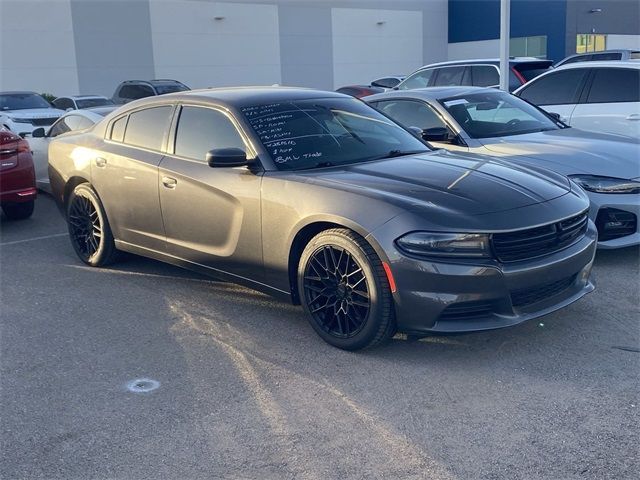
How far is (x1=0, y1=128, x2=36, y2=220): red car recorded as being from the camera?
26.0ft

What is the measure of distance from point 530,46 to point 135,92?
78.8 ft

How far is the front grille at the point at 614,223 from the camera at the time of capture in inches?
236

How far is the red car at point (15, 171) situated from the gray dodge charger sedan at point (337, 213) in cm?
210

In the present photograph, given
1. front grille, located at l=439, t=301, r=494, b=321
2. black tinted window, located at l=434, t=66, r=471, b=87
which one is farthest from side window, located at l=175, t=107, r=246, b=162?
black tinted window, located at l=434, t=66, r=471, b=87

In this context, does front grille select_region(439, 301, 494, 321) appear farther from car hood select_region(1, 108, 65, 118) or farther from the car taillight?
car hood select_region(1, 108, 65, 118)

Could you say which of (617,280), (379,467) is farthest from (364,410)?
(617,280)

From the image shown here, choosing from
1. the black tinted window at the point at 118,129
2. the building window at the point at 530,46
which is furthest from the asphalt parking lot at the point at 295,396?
the building window at the point at 530,46

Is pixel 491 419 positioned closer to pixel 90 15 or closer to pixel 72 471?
pixel 72 471

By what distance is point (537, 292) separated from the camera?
13.9 feet

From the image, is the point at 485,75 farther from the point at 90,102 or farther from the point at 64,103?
the point at 64,103

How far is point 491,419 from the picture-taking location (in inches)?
140

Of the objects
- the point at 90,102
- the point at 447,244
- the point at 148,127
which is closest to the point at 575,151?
the point at 447,244

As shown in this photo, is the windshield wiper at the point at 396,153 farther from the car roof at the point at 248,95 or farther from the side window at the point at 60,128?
the side window at the point at 60,128

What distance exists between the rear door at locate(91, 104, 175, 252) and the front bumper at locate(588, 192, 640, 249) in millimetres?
3544
